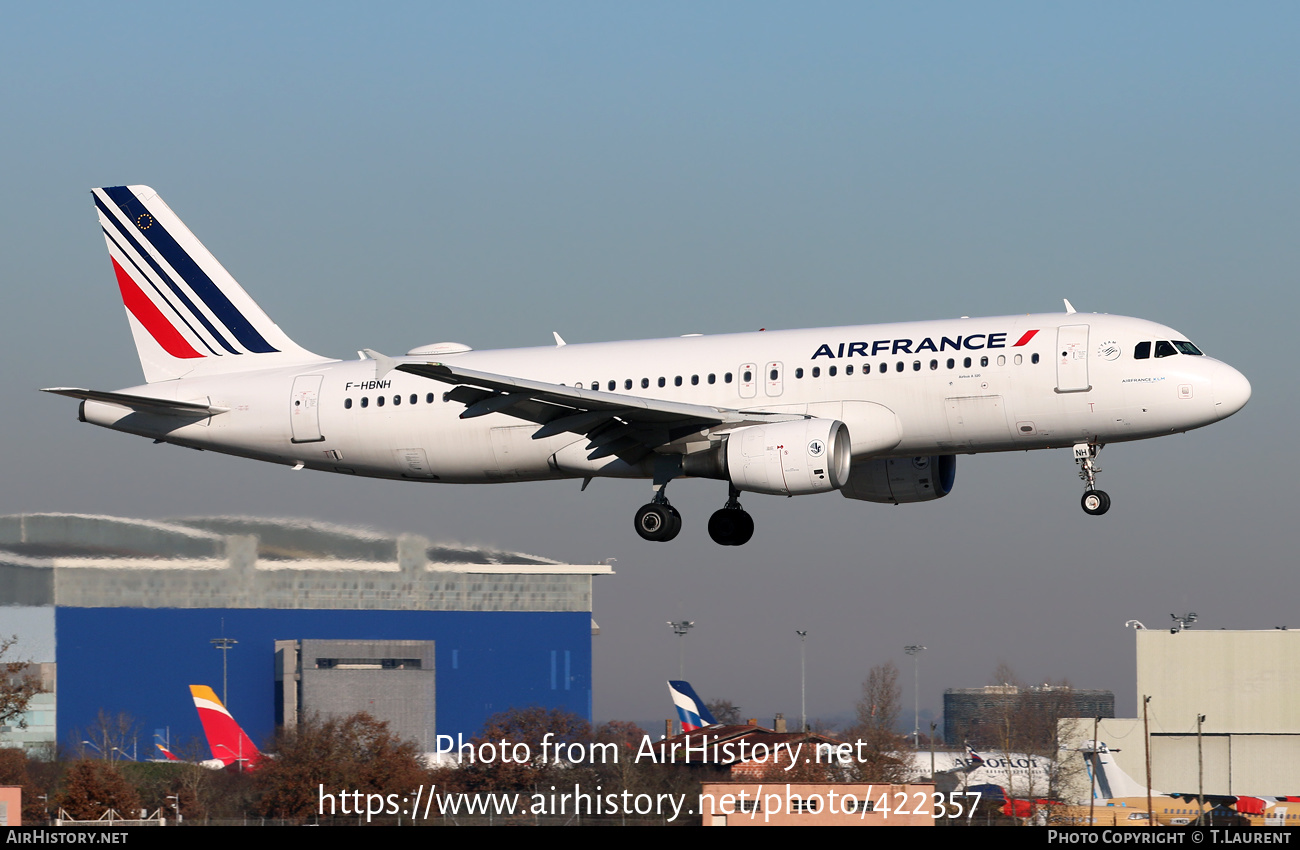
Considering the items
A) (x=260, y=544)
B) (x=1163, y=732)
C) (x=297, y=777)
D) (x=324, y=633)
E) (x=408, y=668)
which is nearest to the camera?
(x=297, y=777)

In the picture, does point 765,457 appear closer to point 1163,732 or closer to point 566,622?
point 1163,732

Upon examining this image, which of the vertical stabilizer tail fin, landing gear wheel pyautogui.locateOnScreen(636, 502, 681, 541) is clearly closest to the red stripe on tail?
landing gear wheel pyautogui.locateOnScreen(636, 502, 681, 541)

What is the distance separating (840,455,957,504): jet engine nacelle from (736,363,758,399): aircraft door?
13.2ft

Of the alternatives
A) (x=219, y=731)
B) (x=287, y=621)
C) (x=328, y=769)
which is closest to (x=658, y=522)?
(x=328, y=769)

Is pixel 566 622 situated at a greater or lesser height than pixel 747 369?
lesser

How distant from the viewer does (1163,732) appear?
7038 centimetres

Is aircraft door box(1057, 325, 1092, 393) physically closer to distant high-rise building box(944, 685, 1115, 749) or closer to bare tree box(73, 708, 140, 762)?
distant high-rise building box(944, 685, 1115, 749)

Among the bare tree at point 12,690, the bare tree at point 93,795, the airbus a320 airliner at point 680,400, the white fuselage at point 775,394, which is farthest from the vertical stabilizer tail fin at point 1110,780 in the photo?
the bare tree at point 12,690

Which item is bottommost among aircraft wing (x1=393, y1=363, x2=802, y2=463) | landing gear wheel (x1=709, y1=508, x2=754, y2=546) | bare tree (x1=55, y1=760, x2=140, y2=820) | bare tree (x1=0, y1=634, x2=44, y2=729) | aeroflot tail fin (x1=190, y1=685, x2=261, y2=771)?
aeroflot tail fin (x1=190, y1=685, x2=261, y2=771)

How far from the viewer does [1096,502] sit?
3391 centimetres

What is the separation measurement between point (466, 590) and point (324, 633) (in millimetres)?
8419

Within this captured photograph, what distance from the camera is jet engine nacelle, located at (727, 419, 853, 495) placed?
107 feet

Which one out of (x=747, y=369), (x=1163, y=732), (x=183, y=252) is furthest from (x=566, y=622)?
(x=747, y=369)

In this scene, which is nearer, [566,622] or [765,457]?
[765,457]
